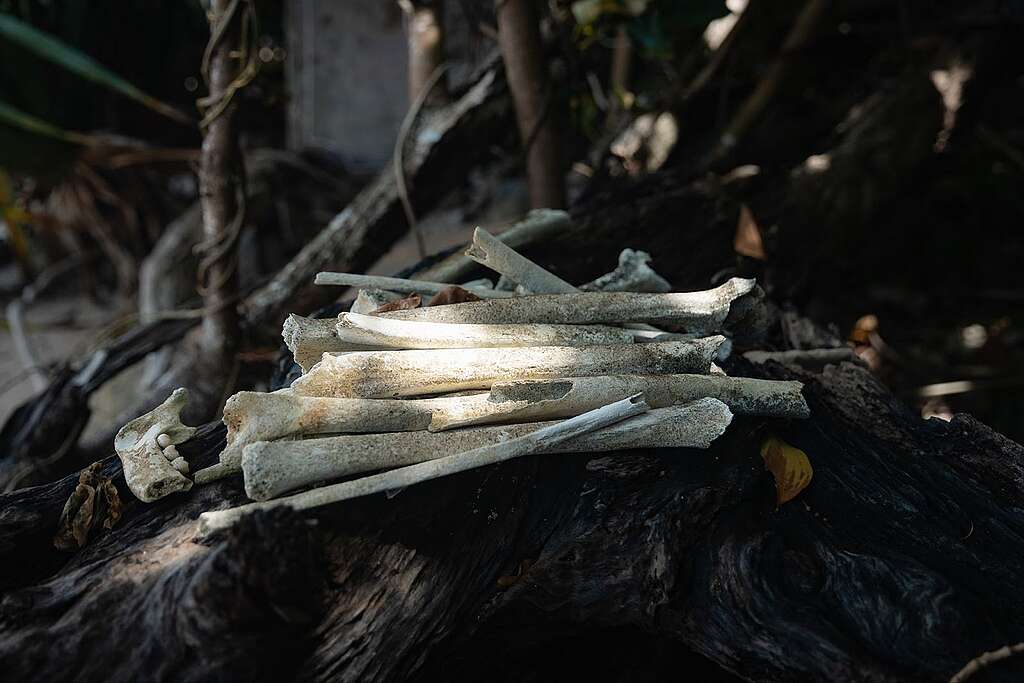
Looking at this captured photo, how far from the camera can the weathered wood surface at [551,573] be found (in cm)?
107

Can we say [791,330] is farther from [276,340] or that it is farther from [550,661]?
[276,340]

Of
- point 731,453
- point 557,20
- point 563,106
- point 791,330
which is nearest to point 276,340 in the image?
point 563,106

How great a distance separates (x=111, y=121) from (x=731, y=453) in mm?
5225

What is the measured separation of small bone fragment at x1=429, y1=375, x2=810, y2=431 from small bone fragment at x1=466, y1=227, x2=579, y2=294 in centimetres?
33

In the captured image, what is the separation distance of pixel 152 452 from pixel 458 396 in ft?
1.64

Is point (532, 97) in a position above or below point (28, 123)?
below

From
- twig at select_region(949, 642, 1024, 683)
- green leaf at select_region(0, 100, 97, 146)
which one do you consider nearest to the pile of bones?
twig at select_region(949, 642, 1024, 683)

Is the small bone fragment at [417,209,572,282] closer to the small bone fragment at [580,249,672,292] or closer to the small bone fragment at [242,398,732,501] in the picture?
the small bone fragment at [580,249,672,292]

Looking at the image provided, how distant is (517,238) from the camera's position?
208 centimetres

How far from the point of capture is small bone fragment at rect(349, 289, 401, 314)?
1.63 meters

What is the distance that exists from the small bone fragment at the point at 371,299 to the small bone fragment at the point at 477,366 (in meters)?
0.25

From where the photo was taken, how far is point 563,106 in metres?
2.92

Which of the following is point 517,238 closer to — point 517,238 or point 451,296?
point 517,238

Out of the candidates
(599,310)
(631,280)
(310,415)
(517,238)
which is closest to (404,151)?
(517,238)
